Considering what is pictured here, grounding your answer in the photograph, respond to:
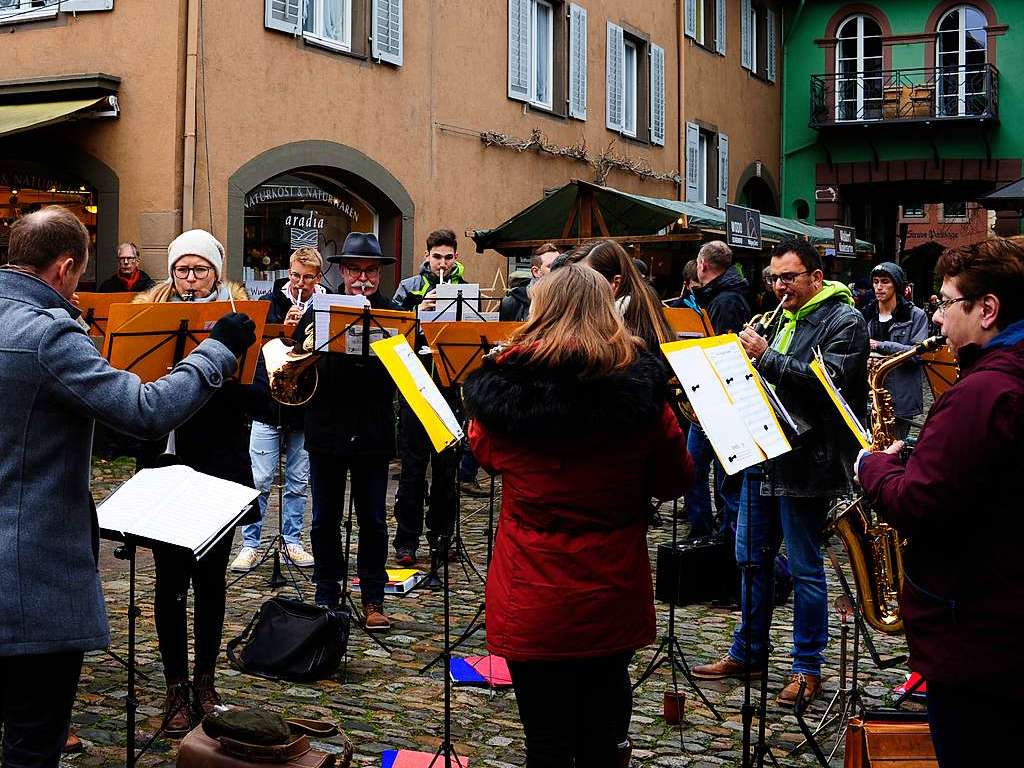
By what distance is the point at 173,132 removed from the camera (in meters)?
12.2

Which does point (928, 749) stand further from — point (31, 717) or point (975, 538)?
point (31, 717)

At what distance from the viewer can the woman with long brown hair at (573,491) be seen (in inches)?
138

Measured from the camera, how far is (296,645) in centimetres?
580

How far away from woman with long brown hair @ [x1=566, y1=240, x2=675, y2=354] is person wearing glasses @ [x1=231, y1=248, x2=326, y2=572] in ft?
10.9

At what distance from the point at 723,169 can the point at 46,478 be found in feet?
68.9

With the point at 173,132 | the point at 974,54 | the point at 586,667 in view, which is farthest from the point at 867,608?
the point at 974,54

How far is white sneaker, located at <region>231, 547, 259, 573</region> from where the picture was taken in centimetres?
794

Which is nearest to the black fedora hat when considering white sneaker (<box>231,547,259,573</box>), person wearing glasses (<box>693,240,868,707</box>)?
white sneaker (<box>231,547,259,573</box>)

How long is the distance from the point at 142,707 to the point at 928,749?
320cm

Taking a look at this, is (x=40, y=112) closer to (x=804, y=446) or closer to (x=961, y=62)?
(x=804, y=446)

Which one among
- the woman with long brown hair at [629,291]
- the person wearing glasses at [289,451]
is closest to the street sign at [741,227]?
the person wearing glasses at [289,451]

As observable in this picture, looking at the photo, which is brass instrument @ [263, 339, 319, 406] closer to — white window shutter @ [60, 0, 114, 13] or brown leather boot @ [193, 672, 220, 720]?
brown leather boot @ [193, 672, 220, 720]

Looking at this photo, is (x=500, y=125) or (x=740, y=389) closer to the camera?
(x=740, y=389)

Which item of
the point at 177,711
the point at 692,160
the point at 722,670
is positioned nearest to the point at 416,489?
the point at 722,670
